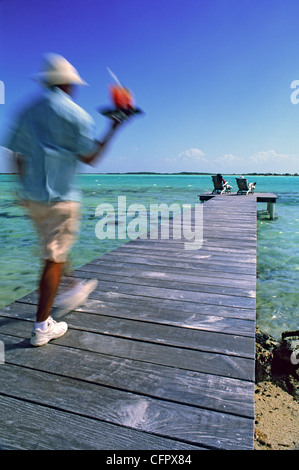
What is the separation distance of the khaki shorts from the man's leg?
0.05 meters

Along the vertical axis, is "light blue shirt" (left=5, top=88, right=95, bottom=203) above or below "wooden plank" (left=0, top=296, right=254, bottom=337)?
above

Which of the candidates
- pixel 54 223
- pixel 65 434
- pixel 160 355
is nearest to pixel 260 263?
pixel 160 355

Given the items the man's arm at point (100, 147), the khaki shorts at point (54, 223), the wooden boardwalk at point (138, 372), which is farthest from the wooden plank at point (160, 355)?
the man's arm at point (100, 147)

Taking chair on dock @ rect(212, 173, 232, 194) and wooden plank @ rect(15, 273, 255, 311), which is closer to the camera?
wooden plank @ rect(15, 273, 255, 311)

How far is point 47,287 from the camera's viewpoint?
7.12 feet

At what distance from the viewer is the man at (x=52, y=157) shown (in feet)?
6.40

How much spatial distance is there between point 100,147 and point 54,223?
556 millimetres

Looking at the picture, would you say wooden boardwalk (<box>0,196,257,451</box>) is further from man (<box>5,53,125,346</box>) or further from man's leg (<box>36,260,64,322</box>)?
man (<box>5,53,125,346</box>)

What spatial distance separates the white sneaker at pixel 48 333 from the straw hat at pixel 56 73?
1.49m

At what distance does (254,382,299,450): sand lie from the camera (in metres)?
2.32

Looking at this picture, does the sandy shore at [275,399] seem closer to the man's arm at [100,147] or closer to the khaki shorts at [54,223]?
the khaki shorts at [54,223]

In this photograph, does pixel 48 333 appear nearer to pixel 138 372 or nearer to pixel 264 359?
pixel 138 372

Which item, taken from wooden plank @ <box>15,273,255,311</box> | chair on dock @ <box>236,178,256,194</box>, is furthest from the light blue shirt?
chair on dock @ <box>236,178,256,194</box>

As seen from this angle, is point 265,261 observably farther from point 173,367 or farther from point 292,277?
point 173,367
